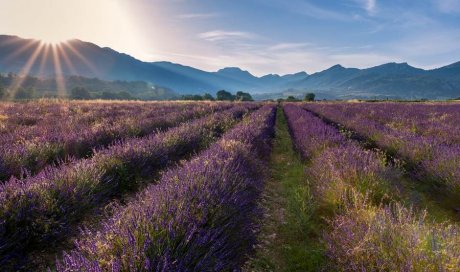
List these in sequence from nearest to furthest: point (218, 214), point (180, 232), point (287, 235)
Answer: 1. point (180, 232)
2. point (218, 214)
3. point (287, 235)

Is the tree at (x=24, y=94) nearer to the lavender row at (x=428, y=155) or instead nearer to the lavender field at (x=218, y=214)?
the lavender field at (x=218, y=214)

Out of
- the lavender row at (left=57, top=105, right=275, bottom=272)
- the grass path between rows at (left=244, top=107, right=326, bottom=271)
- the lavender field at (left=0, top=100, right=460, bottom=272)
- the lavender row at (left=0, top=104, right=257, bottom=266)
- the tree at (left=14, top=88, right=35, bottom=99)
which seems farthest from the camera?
the tree at (left=14, top=88, right=35, bottom=99)

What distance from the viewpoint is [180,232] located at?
7.68 ft

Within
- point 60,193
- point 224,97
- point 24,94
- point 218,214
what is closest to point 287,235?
point 218,214

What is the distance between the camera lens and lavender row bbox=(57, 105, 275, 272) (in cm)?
193

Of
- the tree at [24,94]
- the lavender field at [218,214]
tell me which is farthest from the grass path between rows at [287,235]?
the tree at [24,94]

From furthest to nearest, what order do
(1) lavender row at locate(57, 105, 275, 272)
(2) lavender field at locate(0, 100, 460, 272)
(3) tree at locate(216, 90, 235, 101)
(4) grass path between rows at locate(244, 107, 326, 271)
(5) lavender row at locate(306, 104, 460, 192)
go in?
(3) tree at locate(216, 90, 235, 101)
(5) lavender row at locate(306, 104, 460, 192)
(4) grass path between rows at locate(244, 107, 326, 271)
(2) lavender field at locate(0, 100, 460, 272)
(1) lavender row at locate(57, 105, 275, 272)

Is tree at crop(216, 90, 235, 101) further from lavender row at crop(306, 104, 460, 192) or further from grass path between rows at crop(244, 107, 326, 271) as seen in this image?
grass path between rows at crop(244, 107, 326, 271)

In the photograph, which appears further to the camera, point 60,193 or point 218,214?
point 60,193

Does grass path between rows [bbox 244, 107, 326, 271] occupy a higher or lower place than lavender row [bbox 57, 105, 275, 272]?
lower

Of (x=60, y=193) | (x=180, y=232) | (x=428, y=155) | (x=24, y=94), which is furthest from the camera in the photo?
(x=24, y=94)

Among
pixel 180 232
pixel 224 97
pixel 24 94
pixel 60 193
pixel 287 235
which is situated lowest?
pixel 224 97

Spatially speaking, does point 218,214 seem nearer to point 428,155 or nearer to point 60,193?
point 60,193

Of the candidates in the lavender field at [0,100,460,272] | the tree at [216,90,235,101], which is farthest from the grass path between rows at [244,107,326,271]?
the tree at [216,90,235,101]
